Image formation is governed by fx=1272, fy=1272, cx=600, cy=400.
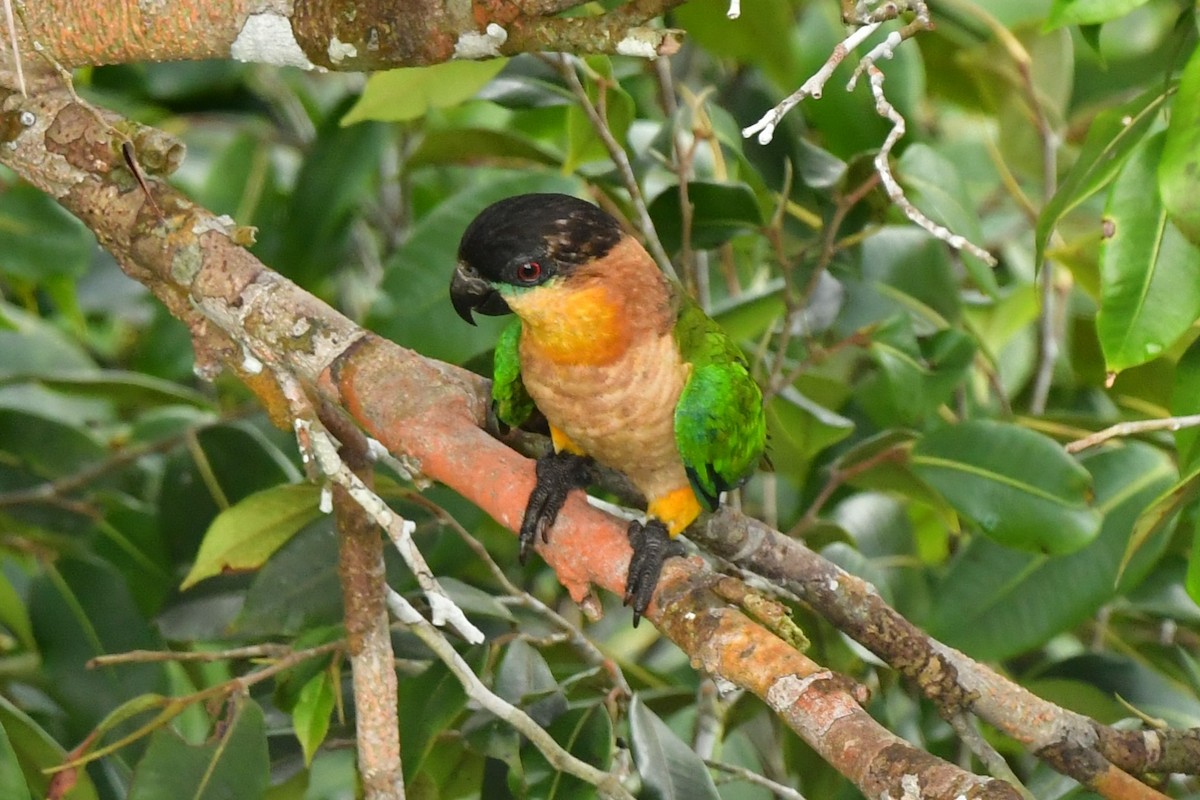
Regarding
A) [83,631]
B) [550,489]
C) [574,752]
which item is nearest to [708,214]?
[550,489]

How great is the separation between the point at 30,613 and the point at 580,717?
83cm

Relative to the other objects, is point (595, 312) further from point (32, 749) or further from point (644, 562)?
point (32, 749)

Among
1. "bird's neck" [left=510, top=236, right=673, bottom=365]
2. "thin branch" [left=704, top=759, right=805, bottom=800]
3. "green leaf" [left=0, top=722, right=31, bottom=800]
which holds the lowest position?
"thin branch" [left=704, top=759, right=805, bottom=800]

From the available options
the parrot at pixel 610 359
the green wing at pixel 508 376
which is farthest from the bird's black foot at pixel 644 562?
the green wing at pixel 508 376

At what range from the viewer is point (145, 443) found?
6.48 feet

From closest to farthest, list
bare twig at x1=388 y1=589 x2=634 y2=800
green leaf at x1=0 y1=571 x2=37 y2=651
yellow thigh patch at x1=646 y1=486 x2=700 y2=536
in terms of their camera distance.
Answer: bare twig at x1=388 y1=589 x2=634 y2=800 < yellow thigh patch at x1=646 y1=486 x2=700 y2=536 < green leaf at x1=0 y1=571 x2=37 y2=651

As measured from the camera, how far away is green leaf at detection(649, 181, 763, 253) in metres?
1.56

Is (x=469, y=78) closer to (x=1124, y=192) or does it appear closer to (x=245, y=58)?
(x=245, y=58)

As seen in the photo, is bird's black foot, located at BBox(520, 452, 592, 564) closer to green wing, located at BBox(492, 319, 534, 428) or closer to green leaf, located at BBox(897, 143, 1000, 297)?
green wing, located at BBox(492, 319, 534, 428)

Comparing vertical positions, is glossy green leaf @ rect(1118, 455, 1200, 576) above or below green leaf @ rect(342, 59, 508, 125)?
below

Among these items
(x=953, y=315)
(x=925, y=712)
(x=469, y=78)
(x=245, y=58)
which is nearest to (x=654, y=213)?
(x=469, y=78)

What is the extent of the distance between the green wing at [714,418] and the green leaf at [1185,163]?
522mm

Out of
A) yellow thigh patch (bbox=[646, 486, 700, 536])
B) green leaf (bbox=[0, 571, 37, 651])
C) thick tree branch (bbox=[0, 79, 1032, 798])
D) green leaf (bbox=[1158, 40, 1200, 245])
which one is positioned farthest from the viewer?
Result: green leaf (bbox=[0, 571, 37, 651])

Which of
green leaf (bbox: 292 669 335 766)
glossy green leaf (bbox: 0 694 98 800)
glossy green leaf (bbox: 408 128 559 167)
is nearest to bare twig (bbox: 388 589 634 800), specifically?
green leaf (bbox: 292 669 335 766)
